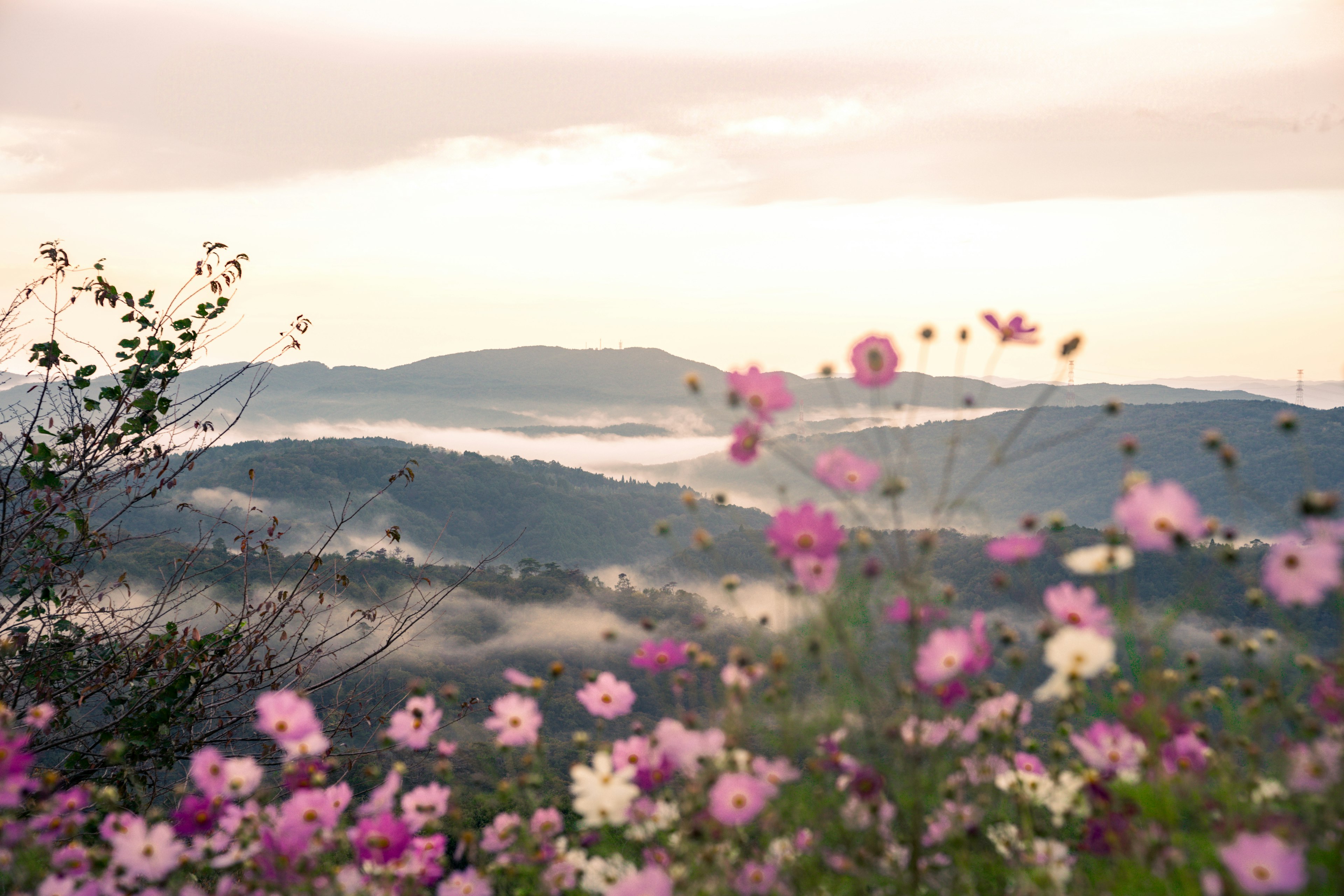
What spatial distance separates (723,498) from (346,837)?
1.17 meters

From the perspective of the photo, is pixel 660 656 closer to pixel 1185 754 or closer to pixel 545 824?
pixel 545 824

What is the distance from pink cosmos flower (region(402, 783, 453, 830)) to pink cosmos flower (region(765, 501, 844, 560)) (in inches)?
44.4

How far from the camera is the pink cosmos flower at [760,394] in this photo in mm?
1770

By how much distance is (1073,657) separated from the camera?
61.6 inches

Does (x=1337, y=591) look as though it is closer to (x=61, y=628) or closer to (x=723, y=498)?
(x=723, y=498)

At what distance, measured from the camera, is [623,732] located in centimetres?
338

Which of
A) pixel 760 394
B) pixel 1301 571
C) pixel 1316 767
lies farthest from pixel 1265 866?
pixel 760 394

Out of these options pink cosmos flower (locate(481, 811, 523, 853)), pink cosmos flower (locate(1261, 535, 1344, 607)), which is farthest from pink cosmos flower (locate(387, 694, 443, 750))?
pink cosmos flower (locate(1261, 535, 1344, 607))

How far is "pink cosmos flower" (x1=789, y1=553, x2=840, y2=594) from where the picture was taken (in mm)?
1629

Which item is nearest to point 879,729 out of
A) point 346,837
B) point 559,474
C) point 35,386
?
point 346,837

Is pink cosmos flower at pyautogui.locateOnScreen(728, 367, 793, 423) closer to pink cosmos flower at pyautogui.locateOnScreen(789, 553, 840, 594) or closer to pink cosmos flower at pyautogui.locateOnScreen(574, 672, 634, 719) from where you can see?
pink cosmos flower at pyautogui.locateOnScreen(789, 553, 840, 594)

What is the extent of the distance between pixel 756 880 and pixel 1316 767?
99cm

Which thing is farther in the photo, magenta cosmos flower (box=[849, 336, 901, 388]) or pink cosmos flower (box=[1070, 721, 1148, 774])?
pink cosmos flower (box=[1070, 721, 1148, 774])

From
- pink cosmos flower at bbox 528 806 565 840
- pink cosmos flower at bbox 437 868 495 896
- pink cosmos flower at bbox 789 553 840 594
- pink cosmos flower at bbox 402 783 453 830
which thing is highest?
pink cosmos flower at bbox 789 553 840 594
